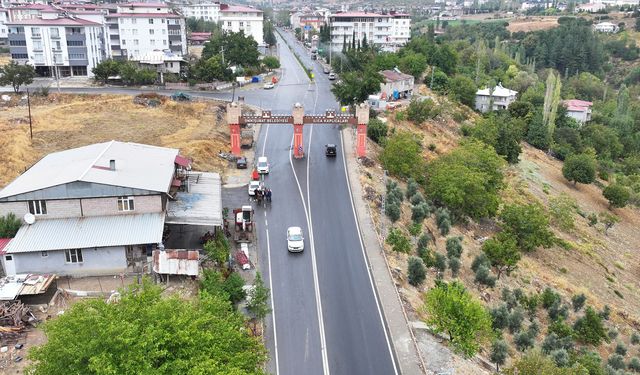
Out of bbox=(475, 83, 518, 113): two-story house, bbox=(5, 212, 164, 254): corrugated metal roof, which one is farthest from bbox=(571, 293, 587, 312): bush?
bbox=(475, 83, 518, 113): two-story house

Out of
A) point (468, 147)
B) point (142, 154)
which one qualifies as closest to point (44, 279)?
point (142, 154)

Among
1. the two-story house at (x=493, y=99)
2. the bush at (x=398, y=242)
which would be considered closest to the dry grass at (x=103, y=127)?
the bush at (x=398, y=242)

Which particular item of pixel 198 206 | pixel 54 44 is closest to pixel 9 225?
pixel 198 206

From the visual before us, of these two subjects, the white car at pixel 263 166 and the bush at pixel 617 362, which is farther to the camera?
the white car at pixel 263 166

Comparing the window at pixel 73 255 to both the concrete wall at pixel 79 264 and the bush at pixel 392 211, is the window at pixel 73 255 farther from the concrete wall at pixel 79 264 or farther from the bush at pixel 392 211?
the bush at pixel 392 211

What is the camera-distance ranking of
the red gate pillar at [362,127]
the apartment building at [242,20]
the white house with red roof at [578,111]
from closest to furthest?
the red gate pillar at [362,127] < the white house with red roof at [578,111] < the apartment building at [242,20]

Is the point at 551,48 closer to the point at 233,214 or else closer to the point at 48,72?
the point at 48,72

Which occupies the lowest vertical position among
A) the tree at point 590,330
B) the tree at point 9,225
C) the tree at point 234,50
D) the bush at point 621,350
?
the bush at point 621,350
